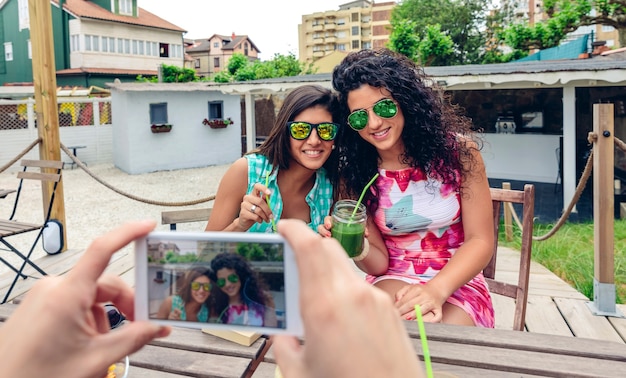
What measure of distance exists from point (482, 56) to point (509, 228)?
94.1 ft

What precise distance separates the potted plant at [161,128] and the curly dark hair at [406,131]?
43.2 feet

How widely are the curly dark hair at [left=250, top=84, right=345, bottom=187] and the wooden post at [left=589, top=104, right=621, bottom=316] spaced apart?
6.09ft

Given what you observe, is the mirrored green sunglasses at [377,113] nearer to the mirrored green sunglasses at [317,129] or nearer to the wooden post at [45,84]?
the mirrored green sunglasses at [317,129]

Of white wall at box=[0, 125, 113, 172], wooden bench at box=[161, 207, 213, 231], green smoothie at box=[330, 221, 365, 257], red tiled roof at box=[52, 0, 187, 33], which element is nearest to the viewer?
green smoothie at box=[330, 221, 365, 257]

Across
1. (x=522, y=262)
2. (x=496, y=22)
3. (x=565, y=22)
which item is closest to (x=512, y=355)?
(x=522, y=262)

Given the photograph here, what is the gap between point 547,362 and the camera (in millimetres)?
1319

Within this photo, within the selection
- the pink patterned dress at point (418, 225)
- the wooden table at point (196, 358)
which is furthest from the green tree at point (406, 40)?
the wooden table at point (196, 358)

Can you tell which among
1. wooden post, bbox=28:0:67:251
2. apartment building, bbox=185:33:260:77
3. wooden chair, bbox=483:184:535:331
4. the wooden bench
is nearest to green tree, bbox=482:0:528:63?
wooden post, bbox=28:0:67:251

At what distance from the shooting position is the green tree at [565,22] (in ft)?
56.6

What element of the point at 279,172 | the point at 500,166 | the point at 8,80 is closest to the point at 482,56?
the point at 500,166

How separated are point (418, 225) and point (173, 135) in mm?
13990

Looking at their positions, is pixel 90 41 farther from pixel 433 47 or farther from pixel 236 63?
pixel 433 47

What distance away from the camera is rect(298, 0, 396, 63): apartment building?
84.8m

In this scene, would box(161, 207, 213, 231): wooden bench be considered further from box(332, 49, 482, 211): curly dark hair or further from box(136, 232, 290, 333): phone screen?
box(136, 232, 290, 333): phone screen
